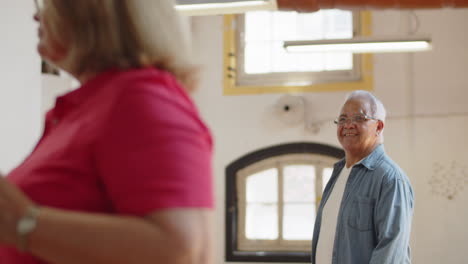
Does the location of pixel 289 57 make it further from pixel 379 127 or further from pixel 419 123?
pixel 379 127

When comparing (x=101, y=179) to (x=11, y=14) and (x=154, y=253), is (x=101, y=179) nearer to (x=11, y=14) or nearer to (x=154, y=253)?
(x=154, y=253)

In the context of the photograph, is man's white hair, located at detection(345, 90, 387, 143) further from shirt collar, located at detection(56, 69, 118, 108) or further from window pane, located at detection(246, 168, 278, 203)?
window pane, located at detection(246, 168, 278, 203)

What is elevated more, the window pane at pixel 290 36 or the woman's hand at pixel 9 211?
the window pane at pixel 290 36

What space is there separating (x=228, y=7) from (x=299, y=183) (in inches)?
171

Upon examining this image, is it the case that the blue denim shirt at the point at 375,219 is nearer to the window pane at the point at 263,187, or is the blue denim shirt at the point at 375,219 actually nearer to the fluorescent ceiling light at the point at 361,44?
the fluorescent ceiling light at the point at 361,44

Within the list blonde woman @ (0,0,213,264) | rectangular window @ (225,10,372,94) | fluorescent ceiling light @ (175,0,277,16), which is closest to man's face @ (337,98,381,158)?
fluorescent ceiling light @ (175,0,277,16)

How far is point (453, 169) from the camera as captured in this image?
7953 mm

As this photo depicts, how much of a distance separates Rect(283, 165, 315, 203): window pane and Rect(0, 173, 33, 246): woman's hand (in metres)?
7.72

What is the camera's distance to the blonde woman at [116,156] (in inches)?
32.2

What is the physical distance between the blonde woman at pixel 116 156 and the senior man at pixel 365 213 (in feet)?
8.44

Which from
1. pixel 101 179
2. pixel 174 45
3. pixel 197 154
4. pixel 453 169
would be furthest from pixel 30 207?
pixel 453 169

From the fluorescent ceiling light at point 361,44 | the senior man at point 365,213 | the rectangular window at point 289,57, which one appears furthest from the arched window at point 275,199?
Result: the senior man at point 365,213

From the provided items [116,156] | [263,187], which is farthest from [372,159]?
[263,187]

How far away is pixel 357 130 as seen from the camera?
395 cm
